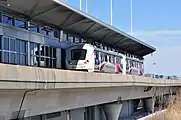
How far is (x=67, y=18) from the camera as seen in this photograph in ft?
115

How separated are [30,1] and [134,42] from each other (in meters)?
35.8

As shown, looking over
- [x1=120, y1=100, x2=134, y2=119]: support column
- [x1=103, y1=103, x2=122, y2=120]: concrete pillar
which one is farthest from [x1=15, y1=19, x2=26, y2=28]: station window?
[x1=120, y1=100, x2=134, y2=119]: support column

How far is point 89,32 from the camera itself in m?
43.3

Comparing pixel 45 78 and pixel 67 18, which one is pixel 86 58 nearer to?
pixel 67 18

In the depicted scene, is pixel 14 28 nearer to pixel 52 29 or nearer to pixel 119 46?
pixel 52 29

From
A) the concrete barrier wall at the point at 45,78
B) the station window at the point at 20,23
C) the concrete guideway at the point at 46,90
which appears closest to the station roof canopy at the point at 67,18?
the station window at the point at 20,23

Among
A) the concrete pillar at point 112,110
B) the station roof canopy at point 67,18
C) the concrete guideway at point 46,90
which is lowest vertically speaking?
the concrete pillar at point 112,110

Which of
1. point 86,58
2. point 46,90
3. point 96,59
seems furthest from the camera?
point 96,59

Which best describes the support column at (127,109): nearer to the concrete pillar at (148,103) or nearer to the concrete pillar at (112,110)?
the concrete pillar at (148,103)

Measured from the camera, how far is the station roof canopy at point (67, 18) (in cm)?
2881

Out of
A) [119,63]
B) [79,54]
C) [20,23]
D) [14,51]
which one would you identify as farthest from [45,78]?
[119,63]

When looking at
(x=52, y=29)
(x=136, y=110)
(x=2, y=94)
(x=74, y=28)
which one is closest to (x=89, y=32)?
(x=74, y=28)

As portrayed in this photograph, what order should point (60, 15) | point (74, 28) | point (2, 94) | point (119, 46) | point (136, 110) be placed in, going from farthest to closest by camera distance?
point (119, 46), point (136, 110), point (74, 28), point (60, 15), point (2, 94)

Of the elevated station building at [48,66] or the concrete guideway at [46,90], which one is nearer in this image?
the concrete guideway at [46,90]
